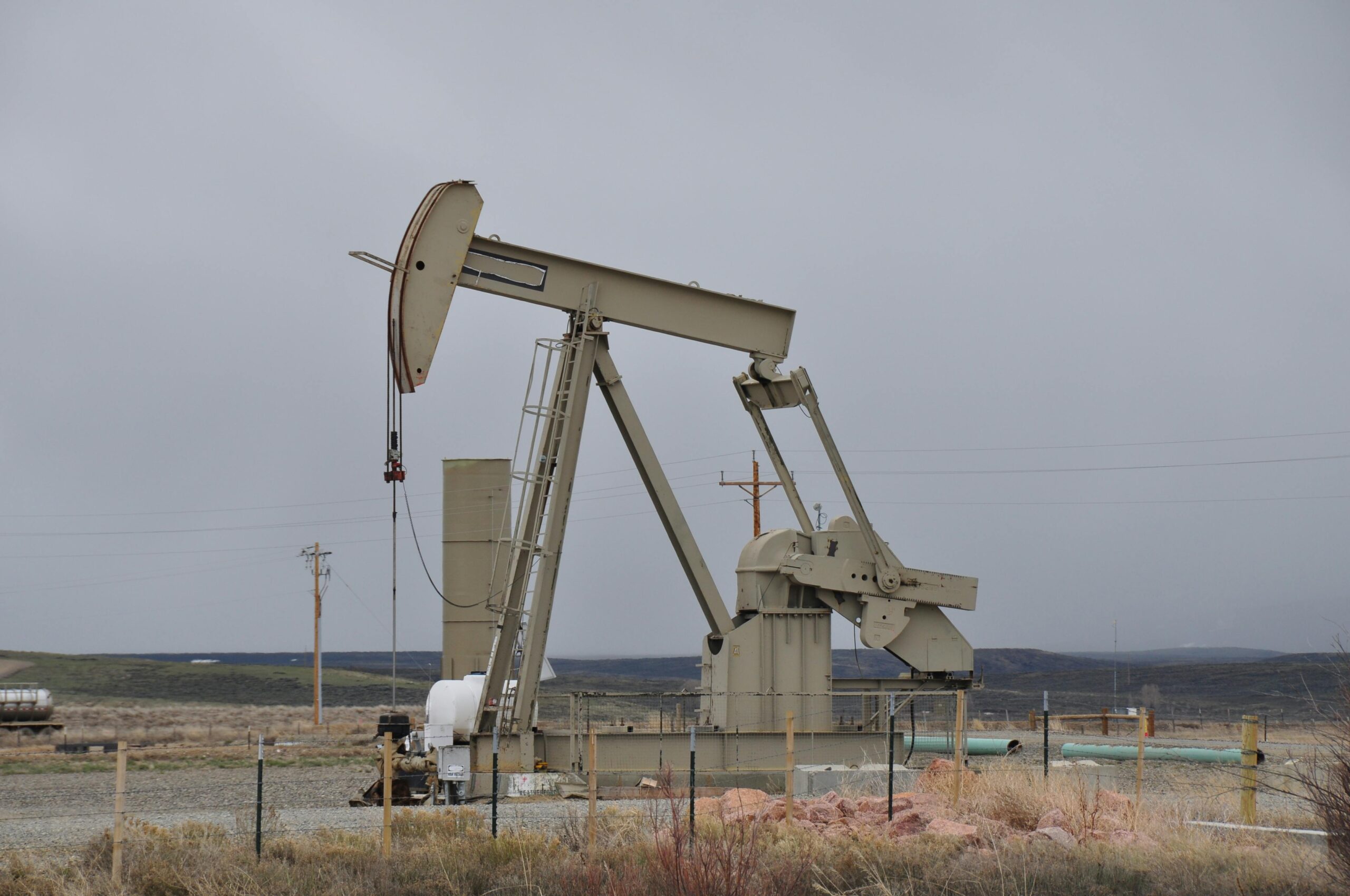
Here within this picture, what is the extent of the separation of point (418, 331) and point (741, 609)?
18.0 ft

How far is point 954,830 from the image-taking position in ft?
33.9

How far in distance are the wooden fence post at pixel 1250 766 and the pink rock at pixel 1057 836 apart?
64.2 inches

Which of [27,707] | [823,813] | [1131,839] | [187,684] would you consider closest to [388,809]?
[823,813]

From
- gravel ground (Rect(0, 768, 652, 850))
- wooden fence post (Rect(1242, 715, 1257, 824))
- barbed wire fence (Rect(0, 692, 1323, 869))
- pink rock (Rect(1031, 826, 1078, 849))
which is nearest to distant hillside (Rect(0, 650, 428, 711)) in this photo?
gravel ground (Rect(0, 768, 652, 850))

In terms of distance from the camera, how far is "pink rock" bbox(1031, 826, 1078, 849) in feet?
32.5

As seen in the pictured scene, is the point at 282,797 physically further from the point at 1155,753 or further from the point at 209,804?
the point at 1155,753

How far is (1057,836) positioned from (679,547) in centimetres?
724

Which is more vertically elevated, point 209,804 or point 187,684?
point 209,804

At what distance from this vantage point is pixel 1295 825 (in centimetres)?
1091

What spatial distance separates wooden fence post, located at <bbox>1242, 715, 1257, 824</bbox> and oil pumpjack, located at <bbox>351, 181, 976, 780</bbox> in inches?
225

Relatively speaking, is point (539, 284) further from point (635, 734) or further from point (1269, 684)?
point (1269, 684)

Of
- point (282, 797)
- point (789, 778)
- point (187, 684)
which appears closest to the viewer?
point (789, 778)

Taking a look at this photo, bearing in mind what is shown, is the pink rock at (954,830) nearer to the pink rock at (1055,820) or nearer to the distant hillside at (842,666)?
the pink rock at (1055,820)

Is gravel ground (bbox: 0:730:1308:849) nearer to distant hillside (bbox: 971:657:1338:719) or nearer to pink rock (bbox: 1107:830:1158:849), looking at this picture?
pink rock (bbox: 1107:830:1158:849)
